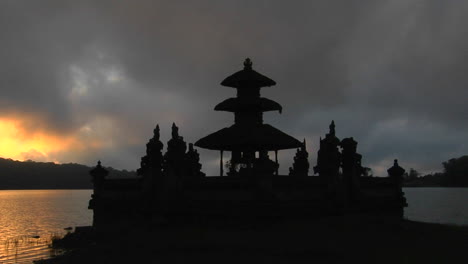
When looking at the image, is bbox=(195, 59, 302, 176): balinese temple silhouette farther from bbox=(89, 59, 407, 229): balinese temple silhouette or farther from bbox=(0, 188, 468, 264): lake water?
bbox=(0, 188, 468, 264): lake water

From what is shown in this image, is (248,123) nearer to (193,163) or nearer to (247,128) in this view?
(247,128)

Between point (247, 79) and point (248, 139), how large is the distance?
20.3 ft

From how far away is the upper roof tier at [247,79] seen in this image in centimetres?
3678

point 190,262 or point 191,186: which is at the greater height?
point 191,186

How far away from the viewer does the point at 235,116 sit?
123ft

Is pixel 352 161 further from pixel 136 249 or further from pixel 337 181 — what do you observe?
pixel 136 249

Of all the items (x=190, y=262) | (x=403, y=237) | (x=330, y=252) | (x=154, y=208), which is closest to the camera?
(x=190, y=262)

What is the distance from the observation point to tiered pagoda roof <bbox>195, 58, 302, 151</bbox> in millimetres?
32656

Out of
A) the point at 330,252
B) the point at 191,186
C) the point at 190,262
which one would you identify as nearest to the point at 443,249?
the point at 330,252

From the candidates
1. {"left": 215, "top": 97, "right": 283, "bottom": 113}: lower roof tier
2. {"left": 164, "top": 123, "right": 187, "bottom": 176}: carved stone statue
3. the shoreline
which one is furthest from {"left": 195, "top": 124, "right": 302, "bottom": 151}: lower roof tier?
→ the shoreline

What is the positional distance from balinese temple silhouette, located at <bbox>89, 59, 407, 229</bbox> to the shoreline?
97 cm

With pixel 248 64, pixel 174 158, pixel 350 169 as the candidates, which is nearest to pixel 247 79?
pixel 248 64

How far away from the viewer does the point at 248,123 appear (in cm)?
3572

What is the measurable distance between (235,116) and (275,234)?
14399 mm
